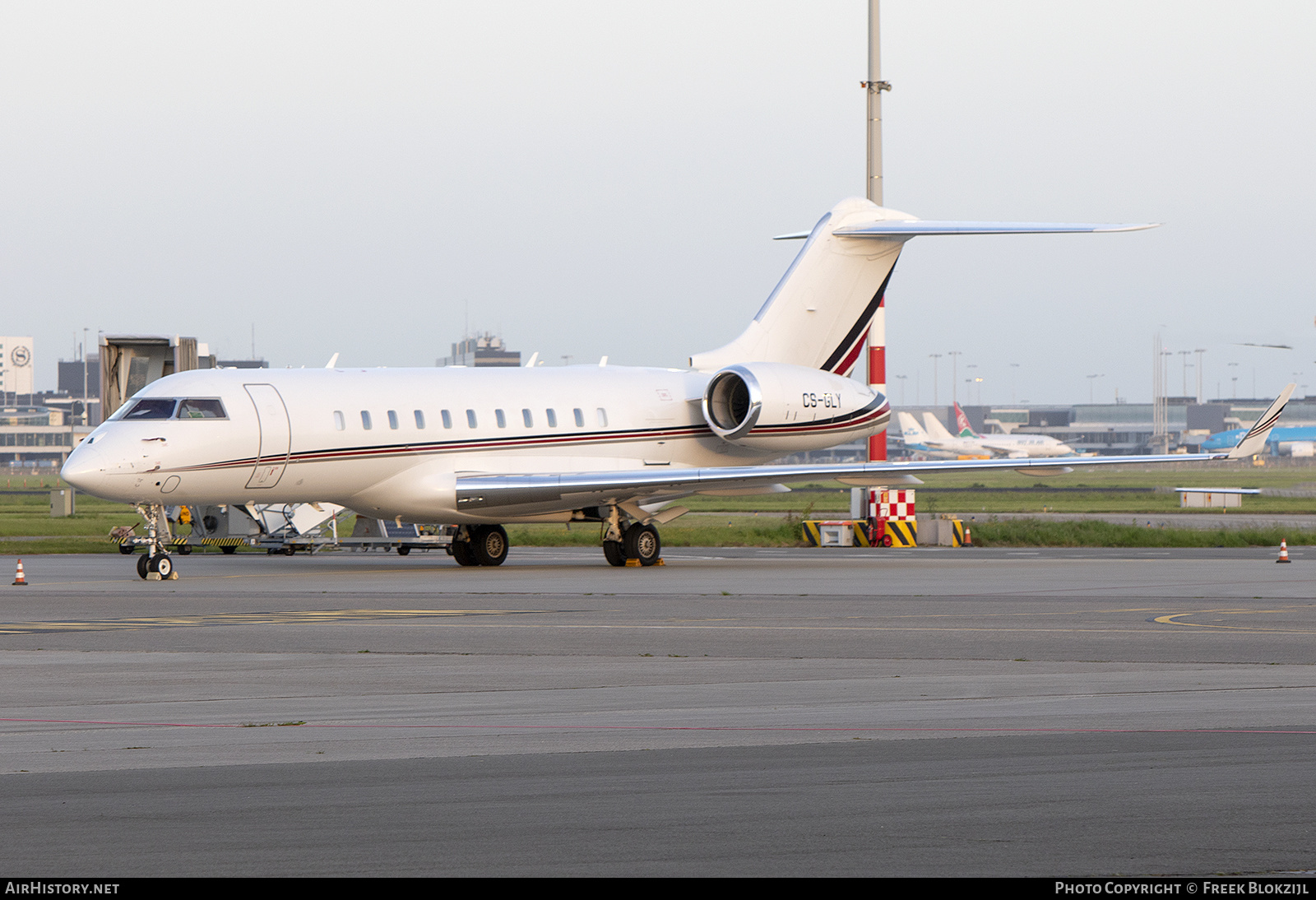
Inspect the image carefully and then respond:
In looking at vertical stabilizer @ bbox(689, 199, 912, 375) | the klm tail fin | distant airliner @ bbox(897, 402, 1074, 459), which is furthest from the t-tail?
the klm tail fin

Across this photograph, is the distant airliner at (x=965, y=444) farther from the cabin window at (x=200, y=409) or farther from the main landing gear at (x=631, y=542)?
the cabin window at (x=200, y=409)

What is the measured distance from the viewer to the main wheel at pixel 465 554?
3228 centimetres

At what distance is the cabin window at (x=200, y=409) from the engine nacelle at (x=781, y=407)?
33.9 ft

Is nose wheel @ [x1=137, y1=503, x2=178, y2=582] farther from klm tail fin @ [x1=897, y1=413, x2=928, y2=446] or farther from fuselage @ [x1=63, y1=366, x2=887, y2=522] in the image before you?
klm tail fin @ [x1=897, y1=413, x2=928, y2=446]

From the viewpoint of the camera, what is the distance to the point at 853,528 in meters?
39.1

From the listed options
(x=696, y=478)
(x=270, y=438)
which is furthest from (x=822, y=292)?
(x=270, y=438)

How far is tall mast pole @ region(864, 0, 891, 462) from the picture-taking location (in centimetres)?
3753

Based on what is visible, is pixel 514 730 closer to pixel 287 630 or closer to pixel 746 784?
pixel 746 784

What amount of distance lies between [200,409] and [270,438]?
1296mm

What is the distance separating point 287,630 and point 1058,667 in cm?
854

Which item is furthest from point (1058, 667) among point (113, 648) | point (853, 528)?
point (853, 528)

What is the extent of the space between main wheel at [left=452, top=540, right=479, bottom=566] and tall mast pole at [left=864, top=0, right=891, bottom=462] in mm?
10485

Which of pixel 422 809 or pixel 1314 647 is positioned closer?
pixel 422 809

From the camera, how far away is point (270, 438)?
27938 mm
